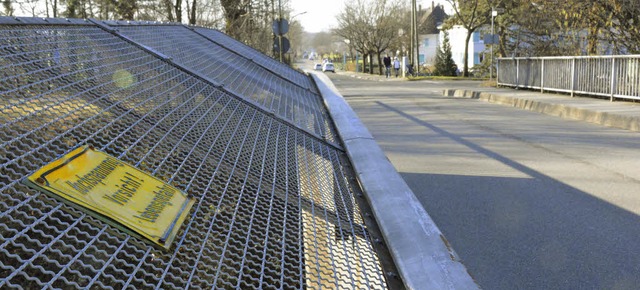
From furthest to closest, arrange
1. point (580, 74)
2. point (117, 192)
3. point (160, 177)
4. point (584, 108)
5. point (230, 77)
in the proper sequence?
point (580, 74), point (584, 108), point (230, 77), point (160, 177), point (117, 192)

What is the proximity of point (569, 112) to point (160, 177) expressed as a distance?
14.8 meters

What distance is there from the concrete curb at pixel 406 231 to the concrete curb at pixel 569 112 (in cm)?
1080

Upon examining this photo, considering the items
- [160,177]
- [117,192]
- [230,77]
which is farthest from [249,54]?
[117,192]

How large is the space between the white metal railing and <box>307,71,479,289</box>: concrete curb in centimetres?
1463

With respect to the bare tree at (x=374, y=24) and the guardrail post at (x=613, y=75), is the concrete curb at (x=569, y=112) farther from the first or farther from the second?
the bare tree at (x=374, y=24)

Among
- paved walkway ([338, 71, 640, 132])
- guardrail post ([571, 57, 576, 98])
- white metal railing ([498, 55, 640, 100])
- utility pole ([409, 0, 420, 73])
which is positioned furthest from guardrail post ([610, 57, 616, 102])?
utility pole ([409, 0, 420, 73])

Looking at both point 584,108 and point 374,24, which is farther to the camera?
point 374,24

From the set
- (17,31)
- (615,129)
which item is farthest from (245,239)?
(615,129)

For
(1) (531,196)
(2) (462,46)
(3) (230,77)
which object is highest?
(2) (462,46)

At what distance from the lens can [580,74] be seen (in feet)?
63.1

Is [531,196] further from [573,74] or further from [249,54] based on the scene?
[573,74]

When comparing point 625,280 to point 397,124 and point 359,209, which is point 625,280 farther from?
point 397,124

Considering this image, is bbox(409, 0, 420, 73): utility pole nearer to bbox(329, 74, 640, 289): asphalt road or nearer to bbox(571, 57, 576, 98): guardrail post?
bbox(571, 57, 576, 98): guardrail post

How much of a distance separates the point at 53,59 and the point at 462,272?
1925 millimetres
